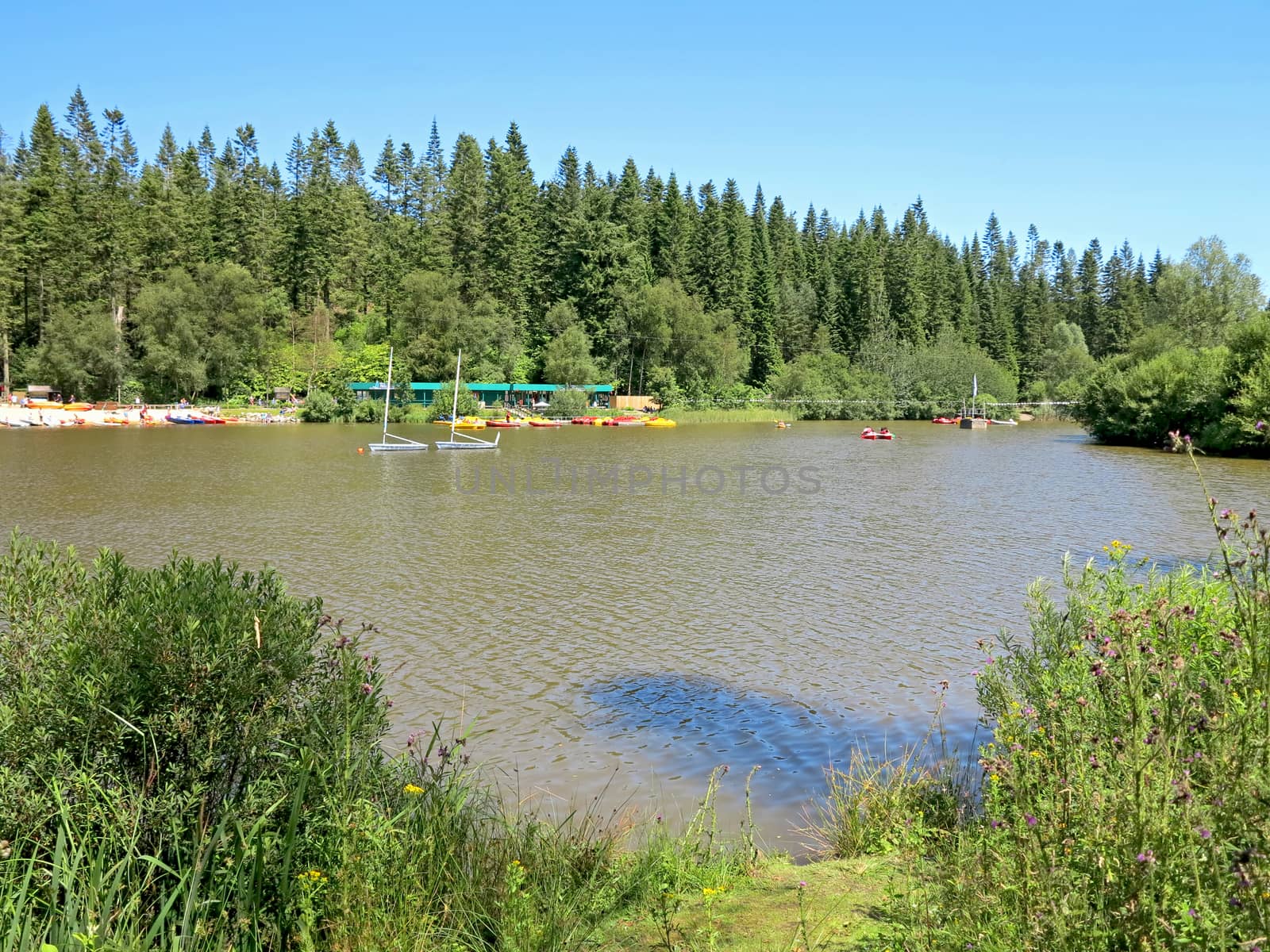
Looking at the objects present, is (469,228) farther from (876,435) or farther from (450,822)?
(450,822)

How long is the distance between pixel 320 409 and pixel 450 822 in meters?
78.8

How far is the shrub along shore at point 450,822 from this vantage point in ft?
10.7

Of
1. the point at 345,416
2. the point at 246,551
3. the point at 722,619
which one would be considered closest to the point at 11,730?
the point at 722,619

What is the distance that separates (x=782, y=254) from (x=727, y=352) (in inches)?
1231

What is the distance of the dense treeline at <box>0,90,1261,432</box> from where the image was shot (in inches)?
3189

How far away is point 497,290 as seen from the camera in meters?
96.7

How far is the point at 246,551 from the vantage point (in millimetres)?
20078

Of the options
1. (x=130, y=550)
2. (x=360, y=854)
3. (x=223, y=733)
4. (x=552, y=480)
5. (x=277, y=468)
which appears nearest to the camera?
(x=360, y=854)

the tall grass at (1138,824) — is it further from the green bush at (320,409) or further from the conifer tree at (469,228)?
the conifer tree at (469,228)

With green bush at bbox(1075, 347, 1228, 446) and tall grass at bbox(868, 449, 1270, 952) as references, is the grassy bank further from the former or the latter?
tall grass at bbox(868, 449, 1270, 952)

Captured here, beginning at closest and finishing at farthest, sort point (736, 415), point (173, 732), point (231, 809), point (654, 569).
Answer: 1. point (231, 809)
2. point (173, 732)
3. point (654, 569)
4. point (736, 415)

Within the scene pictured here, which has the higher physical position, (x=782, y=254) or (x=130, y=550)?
(x=782, y=254)

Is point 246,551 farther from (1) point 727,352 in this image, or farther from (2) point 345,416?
(1) point 727,352

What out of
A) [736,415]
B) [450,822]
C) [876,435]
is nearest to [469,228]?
[736,415]
